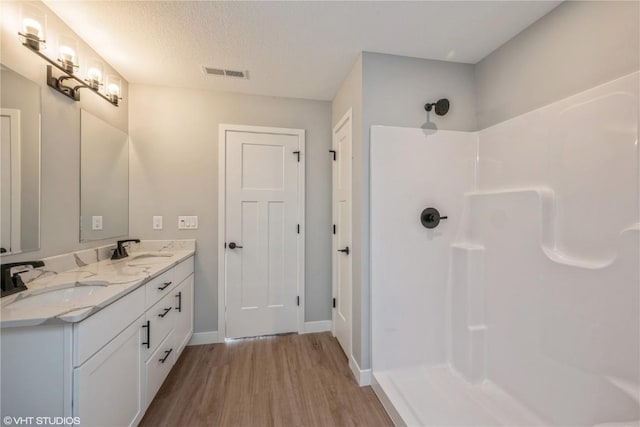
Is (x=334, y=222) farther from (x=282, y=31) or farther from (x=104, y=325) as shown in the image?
(x=104, y=325)

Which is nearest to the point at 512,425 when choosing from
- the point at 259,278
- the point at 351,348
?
the point at 351,348

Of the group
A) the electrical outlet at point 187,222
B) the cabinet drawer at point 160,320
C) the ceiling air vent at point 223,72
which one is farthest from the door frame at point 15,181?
the ceiling air vent at point 223,72

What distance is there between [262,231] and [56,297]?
148 cm

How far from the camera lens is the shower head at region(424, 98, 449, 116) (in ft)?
6.14

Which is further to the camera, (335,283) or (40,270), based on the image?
(335,283)

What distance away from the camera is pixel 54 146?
153 centimetres

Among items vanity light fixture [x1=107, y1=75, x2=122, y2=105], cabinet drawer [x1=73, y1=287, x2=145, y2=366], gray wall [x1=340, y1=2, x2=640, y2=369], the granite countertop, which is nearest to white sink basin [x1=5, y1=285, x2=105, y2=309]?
the granite countertop

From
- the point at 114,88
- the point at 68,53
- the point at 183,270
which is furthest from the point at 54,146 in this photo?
the point at 183,270

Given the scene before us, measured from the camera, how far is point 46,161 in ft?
4.85

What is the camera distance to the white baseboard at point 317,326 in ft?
8.57

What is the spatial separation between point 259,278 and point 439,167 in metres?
1.89

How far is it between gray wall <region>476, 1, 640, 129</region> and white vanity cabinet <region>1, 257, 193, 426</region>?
2.56 m

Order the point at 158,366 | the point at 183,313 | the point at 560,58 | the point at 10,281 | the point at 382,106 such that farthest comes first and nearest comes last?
the point at 183,313
the point at 382,106
the point at 158,366
the point at 560,58
the point at 10,281

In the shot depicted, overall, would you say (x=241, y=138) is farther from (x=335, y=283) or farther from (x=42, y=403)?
(x=42, y=403)
